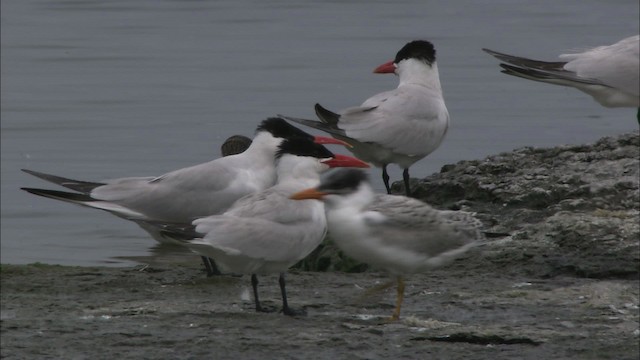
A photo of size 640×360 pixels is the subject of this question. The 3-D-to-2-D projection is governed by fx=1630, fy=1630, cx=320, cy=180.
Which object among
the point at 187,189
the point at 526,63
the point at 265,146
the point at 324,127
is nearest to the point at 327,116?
the point at 324,127

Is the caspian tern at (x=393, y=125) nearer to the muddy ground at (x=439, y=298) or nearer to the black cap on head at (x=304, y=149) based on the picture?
the muddy ground at (x=439, y=298)

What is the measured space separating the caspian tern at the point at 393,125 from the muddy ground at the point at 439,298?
0.35 m

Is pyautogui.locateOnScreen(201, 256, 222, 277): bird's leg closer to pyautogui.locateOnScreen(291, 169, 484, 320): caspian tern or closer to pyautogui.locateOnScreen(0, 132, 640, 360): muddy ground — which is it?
pyautogui.locateOnScreen(0, 132, 640, 360): muddy ground

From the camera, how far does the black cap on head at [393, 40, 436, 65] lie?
998 cm

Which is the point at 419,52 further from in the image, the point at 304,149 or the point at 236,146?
the point at 304,149

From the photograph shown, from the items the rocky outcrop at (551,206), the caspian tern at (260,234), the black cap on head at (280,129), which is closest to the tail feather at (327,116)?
the rocky outcrop at (551,206)

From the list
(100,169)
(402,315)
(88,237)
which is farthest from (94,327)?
(100,169)

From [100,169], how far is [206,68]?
5.49m

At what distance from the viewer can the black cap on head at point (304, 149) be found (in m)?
7.48

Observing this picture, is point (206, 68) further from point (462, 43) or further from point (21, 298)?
point (21, 298)

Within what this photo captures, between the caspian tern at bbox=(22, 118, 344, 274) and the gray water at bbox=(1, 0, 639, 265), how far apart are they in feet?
8.67

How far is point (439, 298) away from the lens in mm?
7000

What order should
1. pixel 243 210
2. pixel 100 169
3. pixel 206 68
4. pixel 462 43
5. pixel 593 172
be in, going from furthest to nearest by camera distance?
1. pixel 462 43
2. pixel 206 68
3. pixel 100 169
4. pixel 593 172
5. pixel 243 210

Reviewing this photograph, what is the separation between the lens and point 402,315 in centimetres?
664
